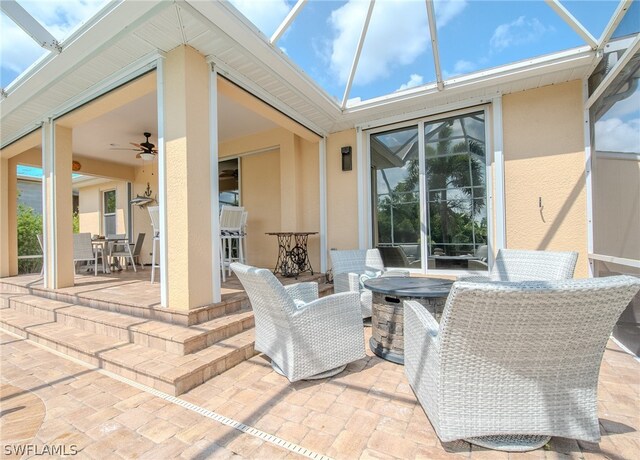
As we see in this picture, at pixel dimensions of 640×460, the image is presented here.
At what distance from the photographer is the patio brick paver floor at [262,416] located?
5.09ft

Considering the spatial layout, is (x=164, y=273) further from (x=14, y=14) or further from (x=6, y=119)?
(x=6, y=119)

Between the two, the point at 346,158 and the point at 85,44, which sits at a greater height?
the point at 85,44

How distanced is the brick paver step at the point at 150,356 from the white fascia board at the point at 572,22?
4467 millimetres

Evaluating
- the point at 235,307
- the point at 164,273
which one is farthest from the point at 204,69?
the point at 235,307

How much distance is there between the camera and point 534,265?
301 centimetres

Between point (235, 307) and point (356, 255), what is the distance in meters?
1.86

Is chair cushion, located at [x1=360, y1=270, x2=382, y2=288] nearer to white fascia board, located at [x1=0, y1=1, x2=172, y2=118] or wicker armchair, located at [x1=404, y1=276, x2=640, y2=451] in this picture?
wicker armchair, located at [x1=404, y1=276, x2=640, y2=451]

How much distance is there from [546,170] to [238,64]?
4.07 metres

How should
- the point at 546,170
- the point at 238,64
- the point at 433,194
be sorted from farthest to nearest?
the point at 433,194 → the point at 546,170 → the point at 238,64

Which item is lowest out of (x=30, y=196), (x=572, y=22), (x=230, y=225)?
(x=230, y=225)

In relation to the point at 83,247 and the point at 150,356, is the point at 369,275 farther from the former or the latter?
the point at 83,247

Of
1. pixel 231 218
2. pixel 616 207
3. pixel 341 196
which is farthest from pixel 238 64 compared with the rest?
pixel 616 207

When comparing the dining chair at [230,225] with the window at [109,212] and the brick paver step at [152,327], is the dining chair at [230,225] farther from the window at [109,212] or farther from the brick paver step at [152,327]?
the window at [109,212]

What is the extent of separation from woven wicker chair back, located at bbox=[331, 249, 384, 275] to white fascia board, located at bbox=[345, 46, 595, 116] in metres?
2.27
